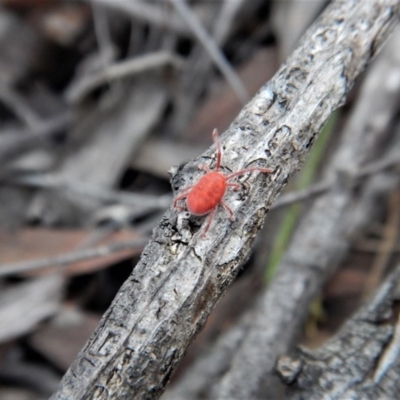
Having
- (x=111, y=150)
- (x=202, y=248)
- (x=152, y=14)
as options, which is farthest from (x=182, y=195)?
(x=152, y=14)

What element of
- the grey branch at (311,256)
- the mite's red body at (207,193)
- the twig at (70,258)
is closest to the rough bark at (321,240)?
the grey branch at (311,256)

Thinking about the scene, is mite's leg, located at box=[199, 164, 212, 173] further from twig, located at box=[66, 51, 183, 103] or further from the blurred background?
twig, located at box=[66, 51, 183, 103]

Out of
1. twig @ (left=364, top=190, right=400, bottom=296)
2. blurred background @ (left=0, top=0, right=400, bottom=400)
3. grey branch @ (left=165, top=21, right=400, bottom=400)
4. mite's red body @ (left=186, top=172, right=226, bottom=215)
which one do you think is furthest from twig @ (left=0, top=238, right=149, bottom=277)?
twig @ (left=364, top=190, right=400, bottom=296)

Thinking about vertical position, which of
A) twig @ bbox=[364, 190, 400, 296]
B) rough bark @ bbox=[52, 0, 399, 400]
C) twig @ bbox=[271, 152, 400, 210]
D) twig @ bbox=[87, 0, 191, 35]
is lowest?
rough bark @ bbox=[52, 0, 399, 400]

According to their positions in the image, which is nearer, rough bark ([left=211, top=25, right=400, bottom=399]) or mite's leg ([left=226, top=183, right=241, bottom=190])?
mite's leg ([left=226, top=183, right=241, bottom=190])

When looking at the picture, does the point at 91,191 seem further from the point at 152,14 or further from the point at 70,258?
the point at 152,14

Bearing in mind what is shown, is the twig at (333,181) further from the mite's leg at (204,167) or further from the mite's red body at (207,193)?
the mite's leg at (204,167)
